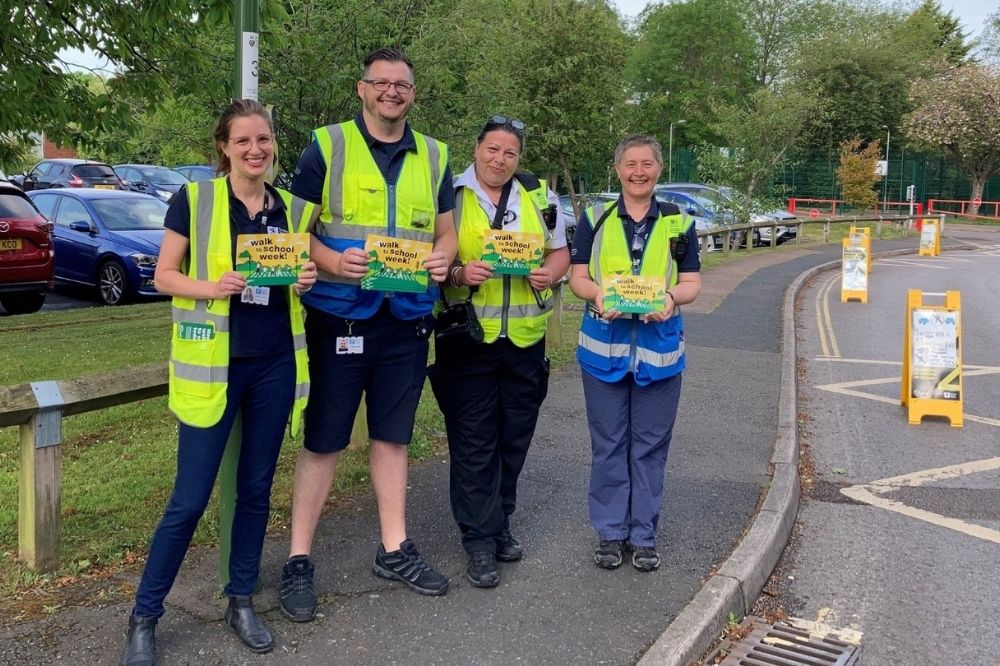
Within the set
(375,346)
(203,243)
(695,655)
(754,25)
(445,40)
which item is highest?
(754,25)

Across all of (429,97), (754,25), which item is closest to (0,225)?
(429,97)

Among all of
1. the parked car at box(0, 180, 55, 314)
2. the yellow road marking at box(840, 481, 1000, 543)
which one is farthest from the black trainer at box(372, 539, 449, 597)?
the parked car at box(0, 180, 55, 314)

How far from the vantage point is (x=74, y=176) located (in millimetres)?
24969

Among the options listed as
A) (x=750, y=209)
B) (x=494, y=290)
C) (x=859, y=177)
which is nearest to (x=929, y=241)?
(x=750, y=209)

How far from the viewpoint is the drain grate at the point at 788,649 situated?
3785mm

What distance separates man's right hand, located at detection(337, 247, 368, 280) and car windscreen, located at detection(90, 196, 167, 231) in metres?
11.3

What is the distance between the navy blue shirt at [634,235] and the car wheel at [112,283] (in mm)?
10543

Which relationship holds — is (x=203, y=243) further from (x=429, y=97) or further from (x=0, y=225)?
(x=0, y=225)

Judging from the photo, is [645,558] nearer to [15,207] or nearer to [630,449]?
[630,449]

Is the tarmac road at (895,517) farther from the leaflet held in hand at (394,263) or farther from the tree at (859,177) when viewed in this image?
the tree at (859,177)

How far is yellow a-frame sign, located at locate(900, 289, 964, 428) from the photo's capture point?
7754 mm

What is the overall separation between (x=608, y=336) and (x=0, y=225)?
10.2m

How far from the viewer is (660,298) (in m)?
4.21

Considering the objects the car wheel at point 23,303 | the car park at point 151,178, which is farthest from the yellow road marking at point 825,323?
the car park at point 151,178
